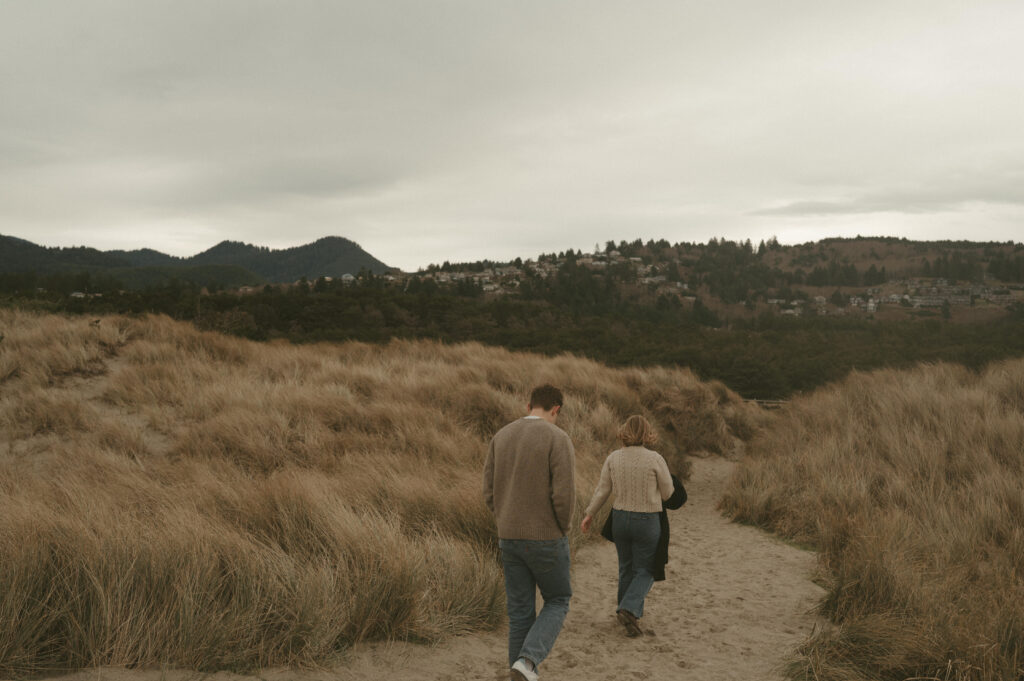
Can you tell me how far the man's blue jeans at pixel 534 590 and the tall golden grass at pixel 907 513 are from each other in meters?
1.81

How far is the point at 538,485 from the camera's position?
3766 mm

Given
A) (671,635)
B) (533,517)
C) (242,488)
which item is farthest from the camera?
(242,488)

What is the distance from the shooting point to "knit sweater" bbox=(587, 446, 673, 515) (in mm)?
5066

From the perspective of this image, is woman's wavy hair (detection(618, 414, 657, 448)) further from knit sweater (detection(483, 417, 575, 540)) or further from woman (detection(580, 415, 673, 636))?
knit sweater (detection(483, 417, 575, 540))

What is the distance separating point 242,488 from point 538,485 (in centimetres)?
428

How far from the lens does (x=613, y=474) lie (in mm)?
5234

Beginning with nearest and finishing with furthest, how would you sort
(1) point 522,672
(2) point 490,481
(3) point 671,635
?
(1) point 522,672 < (2) point 490,481 < (3) point 671,635

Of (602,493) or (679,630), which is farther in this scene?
(679,630)

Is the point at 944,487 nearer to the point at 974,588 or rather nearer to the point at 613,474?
the point at 974,588

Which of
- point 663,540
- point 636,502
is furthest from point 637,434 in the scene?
point 663,540

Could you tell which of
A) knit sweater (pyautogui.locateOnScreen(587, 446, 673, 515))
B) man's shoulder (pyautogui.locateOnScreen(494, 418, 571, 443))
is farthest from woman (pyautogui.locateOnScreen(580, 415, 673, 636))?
man's shoulder (pyautogui.locateOnScreen(494, 418, 571, 443))

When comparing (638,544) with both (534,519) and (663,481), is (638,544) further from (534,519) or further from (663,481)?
(534,519)

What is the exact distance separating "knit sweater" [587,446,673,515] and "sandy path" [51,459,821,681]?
1182mm

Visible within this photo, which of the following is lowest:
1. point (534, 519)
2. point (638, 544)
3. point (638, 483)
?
point (638, 544)
